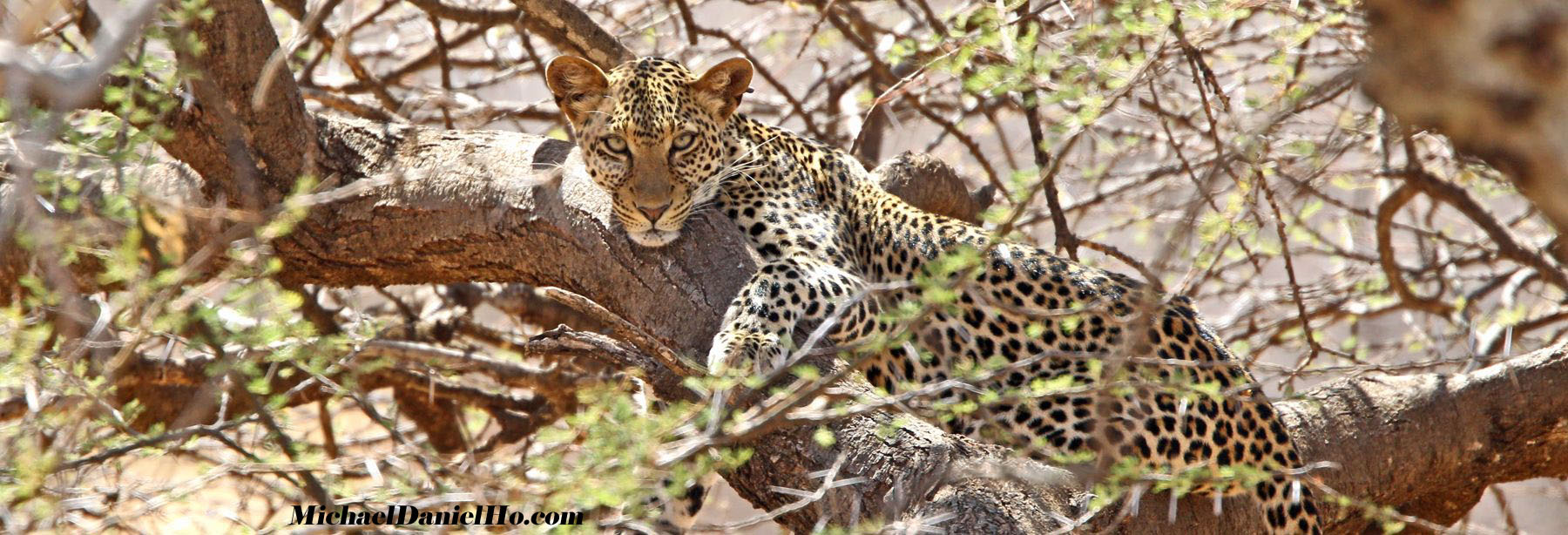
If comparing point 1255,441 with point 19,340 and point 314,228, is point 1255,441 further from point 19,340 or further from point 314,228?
point 19,340

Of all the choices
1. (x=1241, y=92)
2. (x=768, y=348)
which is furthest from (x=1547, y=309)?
(x=768, y=348)

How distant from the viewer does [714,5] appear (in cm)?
1524

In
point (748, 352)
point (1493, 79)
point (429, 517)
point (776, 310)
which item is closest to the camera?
point (1493, 79)

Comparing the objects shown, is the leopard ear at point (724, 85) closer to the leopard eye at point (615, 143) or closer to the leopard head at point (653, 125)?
the leopard head at point (653, 125)

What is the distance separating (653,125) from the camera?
4.80m

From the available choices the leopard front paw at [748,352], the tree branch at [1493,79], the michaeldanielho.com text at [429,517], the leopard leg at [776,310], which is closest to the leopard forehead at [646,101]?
the leopard leg at [776,310]

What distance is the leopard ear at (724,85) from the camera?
4.94m

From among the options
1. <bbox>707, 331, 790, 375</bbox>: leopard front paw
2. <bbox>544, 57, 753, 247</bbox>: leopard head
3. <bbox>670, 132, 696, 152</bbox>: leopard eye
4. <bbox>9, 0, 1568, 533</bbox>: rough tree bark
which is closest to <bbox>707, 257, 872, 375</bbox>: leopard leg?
<bbox>707, 331, 790, 375</bbox>: leopard front paw

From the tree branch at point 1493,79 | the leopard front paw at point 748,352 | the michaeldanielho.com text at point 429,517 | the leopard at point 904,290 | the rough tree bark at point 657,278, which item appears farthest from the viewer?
the leopard at point 904,290

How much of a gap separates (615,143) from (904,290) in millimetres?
1202

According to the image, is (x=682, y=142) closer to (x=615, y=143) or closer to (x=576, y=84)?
(x=615, y=143)

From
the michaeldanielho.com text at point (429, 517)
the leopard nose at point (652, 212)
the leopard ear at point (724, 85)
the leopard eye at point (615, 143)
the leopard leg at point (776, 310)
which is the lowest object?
the michaeldanielho.com text at point (429, 517)

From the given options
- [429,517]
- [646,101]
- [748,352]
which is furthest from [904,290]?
[429,517]

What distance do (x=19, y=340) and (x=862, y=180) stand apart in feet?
10.8
